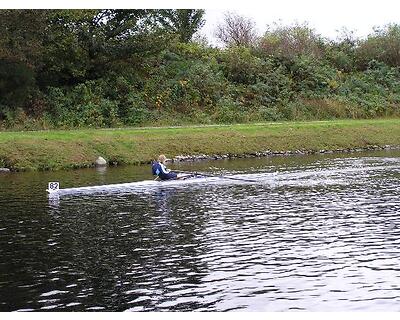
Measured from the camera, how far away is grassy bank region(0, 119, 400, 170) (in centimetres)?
4578

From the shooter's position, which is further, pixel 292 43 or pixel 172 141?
pixel 292 43

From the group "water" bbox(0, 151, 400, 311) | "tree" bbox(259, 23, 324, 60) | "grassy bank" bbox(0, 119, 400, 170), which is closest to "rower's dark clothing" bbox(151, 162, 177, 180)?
"water" bbox(0, 151, 400, 311)

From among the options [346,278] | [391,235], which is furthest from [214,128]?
[346,278]

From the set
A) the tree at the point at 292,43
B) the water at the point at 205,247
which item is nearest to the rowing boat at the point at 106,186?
the water at the point at 205,247

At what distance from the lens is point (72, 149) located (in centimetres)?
4744

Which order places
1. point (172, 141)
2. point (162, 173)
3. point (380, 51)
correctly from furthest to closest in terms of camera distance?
1. point (380, 51)
2. point (172, 141)
3. point (162, 173)

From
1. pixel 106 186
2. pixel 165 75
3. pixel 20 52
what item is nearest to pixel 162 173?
pixel 106 186

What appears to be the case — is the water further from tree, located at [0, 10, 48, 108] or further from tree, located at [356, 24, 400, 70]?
tree, located at [356, 24, 400, 70]

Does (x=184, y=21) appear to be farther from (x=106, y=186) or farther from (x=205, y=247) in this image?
(x=205, y=247)

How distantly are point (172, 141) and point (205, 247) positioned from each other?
32869 millimetres

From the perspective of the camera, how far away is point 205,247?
64.2ft

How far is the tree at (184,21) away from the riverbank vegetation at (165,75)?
0.13 metres
